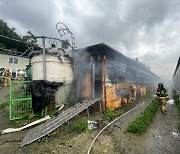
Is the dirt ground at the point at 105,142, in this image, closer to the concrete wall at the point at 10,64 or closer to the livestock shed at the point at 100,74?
the livestock shed at the point at 100,74

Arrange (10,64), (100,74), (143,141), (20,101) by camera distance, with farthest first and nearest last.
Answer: (10,64)
(100,74)
(20,101)
(143,141)

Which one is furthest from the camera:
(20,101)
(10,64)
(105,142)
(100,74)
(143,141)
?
(10,64)

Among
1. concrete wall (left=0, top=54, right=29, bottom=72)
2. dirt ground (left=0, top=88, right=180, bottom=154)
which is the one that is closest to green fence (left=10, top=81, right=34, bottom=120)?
dirt ground (left=0, top=88, right=180, bottom=154)

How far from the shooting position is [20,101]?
751 centimetres

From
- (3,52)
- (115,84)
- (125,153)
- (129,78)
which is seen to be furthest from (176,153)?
(3,52)

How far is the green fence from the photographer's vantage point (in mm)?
7340

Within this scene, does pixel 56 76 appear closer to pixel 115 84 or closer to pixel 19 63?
pixel 115 84

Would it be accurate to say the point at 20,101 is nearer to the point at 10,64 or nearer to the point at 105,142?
the point at 105,142

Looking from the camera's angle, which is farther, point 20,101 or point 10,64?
point 10,64

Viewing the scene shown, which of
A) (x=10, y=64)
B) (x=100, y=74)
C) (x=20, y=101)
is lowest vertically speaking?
(x=20, y=101)

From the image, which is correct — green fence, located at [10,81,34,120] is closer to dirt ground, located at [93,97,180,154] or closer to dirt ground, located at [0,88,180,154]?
dirt ground, located at [0,88,180,154]

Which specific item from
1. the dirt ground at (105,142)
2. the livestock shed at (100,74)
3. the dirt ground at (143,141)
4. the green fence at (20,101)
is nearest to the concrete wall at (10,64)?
the livestock shed at (100,74)

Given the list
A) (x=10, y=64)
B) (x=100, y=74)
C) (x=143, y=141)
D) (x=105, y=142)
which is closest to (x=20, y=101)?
(x=105, y=142)

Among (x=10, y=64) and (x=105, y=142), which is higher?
(x=10, y=64)
